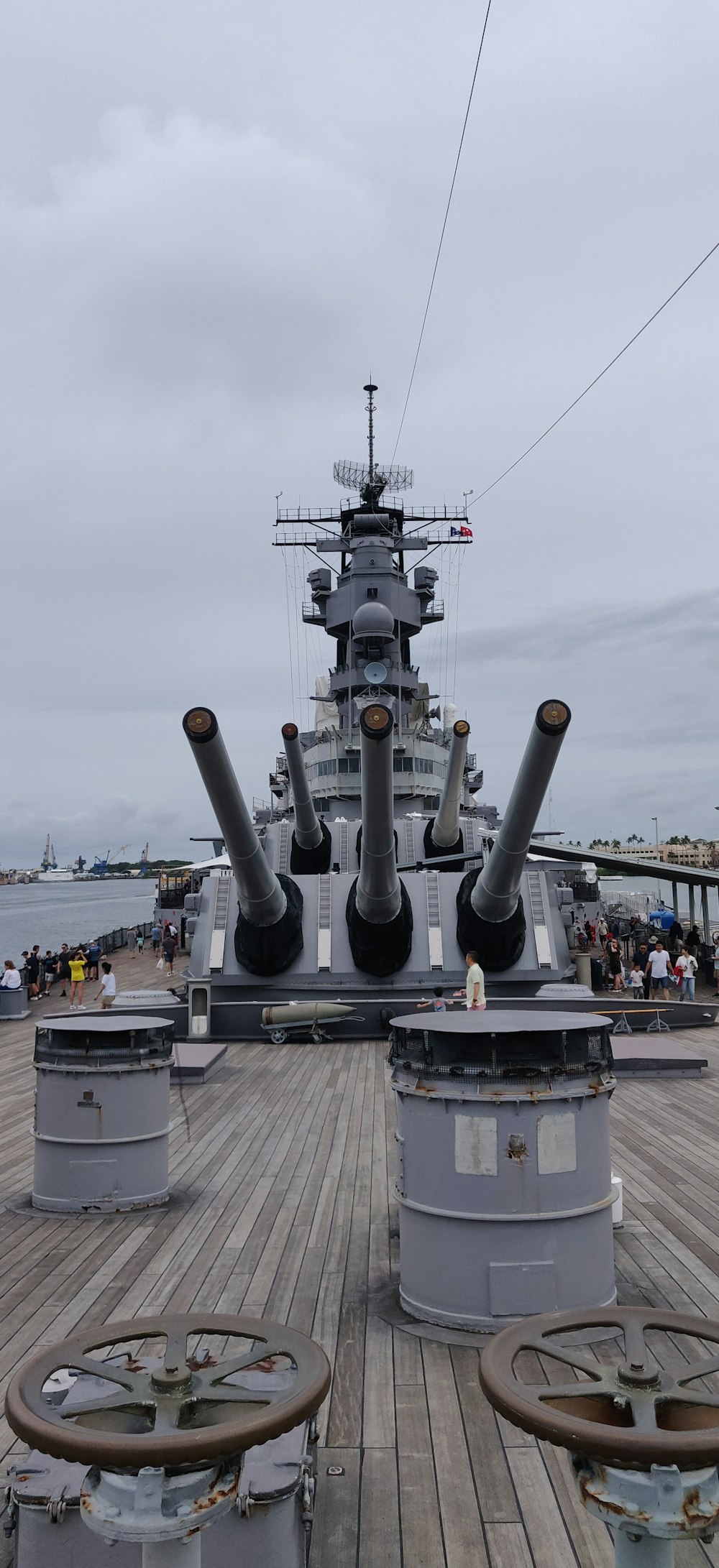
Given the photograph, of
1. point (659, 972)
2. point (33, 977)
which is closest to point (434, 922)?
point (659, 972)

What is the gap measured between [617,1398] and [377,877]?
6.93 meters

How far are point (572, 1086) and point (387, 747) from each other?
4.40 metres

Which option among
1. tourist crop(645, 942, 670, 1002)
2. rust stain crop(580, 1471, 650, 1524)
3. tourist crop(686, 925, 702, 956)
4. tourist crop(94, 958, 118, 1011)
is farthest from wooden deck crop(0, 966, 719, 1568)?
tourist crop(686, 925, 702, 956)

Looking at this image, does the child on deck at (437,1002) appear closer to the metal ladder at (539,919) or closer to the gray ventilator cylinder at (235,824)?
the metal ladder at (539,919)

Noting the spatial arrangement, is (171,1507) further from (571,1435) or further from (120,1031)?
(120,1031)

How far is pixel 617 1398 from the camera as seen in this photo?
1.43 meters

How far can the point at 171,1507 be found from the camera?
131 cm

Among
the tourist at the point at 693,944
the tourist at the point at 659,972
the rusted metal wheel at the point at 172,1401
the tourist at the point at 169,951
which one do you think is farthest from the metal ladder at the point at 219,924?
the rusted metal wheel at the point at 172,1401

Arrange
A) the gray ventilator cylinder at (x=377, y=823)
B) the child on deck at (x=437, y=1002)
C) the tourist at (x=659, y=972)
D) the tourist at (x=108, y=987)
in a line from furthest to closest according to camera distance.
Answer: the tourist at (x=659, y=972), the tourist at (x=108, y=987), the child on deck at (x=437, y=1002), the gray ventilator cylinder at (x=377, y=823)

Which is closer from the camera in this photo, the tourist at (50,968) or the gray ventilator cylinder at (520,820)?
the gray ventilator cylinder at (520,820)

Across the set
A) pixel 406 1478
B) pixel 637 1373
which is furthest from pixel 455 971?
pixel 637 1373

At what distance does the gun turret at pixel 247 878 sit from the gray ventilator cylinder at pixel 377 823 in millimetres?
682

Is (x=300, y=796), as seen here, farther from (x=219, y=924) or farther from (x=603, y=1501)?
(x=603, y=1501)

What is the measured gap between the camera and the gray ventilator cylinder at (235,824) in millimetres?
6344
